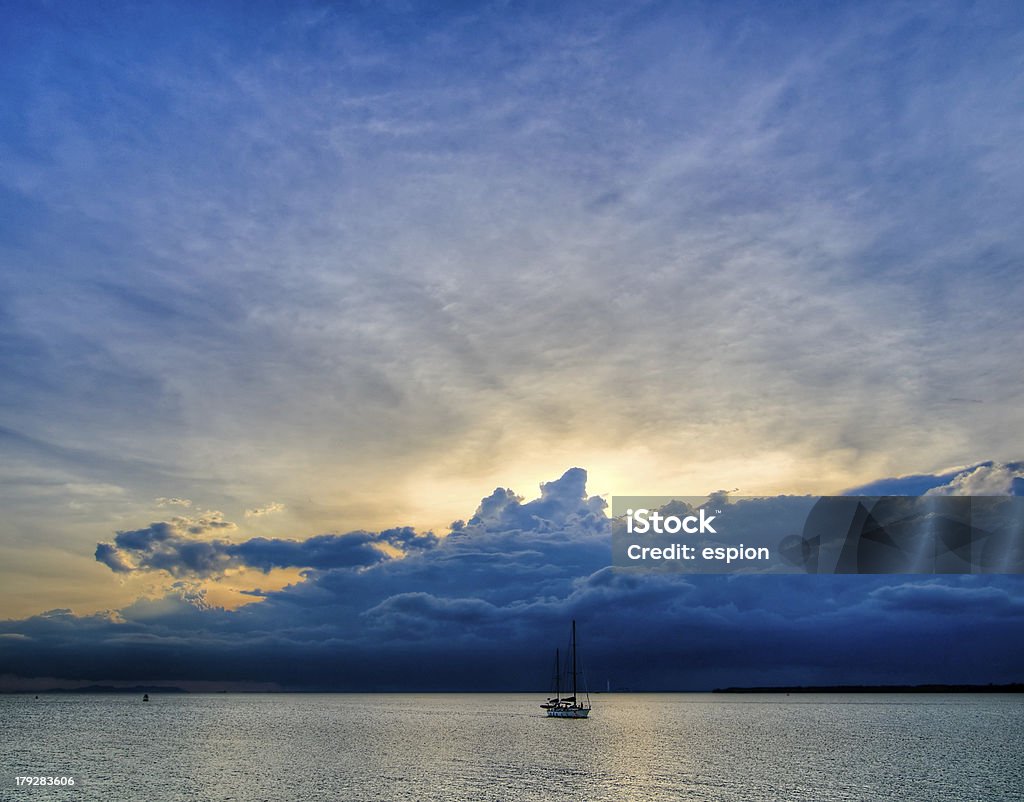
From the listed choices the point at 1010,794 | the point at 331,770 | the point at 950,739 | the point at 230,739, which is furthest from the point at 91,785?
the point at 950,739

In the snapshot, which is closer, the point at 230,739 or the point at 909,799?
the point at 909,799

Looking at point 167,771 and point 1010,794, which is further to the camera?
point 167,771

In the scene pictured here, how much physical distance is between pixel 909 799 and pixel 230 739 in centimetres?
13498

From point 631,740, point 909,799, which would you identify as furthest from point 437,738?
point 909,799

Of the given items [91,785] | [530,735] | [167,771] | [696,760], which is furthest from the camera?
[530,735]

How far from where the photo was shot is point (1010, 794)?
94688mm

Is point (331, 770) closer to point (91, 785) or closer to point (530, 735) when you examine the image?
point (91, 785)

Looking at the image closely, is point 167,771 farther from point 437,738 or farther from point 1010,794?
point 1010,794

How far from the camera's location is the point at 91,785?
316 feet

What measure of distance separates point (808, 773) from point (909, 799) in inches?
943

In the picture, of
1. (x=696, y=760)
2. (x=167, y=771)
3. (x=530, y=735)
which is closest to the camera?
(x=167, y=771)

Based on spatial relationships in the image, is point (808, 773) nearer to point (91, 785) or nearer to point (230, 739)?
point (91, 785)

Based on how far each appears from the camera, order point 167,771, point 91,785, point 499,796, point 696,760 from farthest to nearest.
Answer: point 696,760 → point 167,771 → point 91,785 → point 499,796

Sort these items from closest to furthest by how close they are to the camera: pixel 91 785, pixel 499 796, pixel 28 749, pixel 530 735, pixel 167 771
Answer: pixel 499 796 < pixel 91 785 < pixel 167 771 < pixel 28 749 < pixel 530 735
